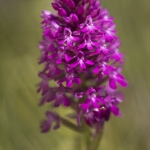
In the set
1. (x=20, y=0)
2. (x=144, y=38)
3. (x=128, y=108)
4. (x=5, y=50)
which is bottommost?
(x=128, y=108)

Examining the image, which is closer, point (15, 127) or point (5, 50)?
point (15, 127)

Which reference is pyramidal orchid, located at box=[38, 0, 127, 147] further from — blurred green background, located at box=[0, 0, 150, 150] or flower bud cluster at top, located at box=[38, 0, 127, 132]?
blurred green background, located at box=[0, 0, 150, 150]

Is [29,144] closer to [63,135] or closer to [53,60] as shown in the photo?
[63,135]

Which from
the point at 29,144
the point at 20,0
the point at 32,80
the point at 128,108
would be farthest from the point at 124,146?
the point at 20,0

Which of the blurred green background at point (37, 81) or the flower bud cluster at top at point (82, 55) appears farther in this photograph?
the blurred green background at point (37, 81)

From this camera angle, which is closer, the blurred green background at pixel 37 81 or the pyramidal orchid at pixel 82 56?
the pyramidal orchid at pixel 82 56

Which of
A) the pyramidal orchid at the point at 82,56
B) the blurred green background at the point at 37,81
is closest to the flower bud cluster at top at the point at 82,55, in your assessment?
the pyramidal orchid at the point at 82,56

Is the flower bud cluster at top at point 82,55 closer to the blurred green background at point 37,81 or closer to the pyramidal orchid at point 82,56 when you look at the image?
the pyramidal orchid at point 82,56
